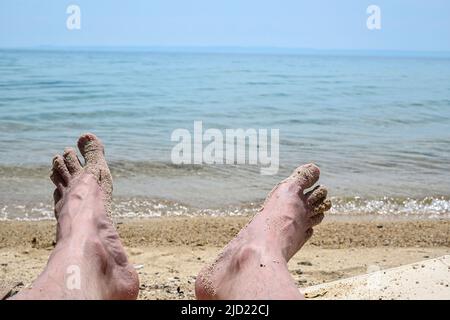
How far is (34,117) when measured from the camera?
10633 millimetres

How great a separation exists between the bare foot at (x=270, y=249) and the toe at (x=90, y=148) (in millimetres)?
1008

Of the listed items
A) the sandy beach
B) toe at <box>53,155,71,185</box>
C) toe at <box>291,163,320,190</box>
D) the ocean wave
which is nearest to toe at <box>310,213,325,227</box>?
toe at <box>291,163,320,190</box>

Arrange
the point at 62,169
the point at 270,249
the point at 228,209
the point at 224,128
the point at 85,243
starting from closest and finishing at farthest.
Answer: the point at 85,243 < the point at 270,249 < the point at 62,169 < the point at 228,209 < the point at 224,128

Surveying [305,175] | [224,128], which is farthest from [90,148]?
[224,128]

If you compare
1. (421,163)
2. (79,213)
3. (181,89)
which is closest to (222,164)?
(421,163)

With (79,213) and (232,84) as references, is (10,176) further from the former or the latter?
(232,84)

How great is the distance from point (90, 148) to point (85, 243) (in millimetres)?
987

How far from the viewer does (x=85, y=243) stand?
246cm

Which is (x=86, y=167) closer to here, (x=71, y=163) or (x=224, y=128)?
(x=71, y=163)

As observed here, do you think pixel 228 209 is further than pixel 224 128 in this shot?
No

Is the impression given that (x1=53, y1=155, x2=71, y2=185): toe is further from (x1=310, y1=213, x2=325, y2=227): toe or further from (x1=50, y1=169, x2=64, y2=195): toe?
(x1=310, y1=213, x2=325, y2=227): toe

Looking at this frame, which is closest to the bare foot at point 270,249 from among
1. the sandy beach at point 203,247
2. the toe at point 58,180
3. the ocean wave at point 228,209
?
the sandy beach at point 203,247

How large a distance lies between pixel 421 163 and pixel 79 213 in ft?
18.2

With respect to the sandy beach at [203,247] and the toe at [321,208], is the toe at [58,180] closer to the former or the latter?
the sandy beach at [203,247]
